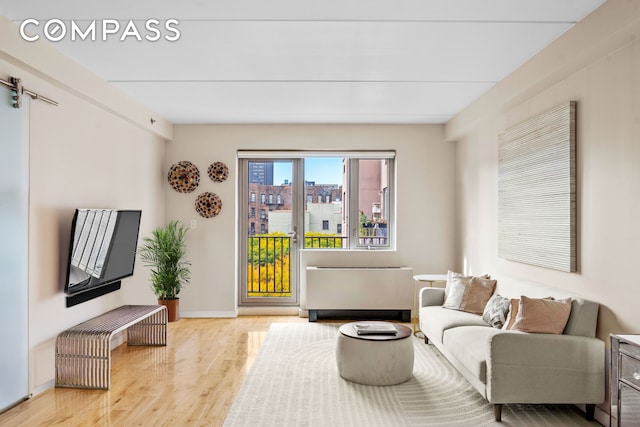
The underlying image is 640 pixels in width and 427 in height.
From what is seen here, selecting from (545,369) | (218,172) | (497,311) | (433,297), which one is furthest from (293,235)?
(545,369)

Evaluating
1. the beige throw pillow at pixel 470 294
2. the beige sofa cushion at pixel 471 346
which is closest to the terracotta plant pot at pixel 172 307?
the beige throw pillow at pixel 470 294

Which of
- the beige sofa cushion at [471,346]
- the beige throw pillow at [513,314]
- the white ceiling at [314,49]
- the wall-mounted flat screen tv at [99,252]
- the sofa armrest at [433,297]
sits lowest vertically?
the beige sofa cushion at [471,346]

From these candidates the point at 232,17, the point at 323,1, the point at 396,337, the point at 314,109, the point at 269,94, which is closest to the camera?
the point at 323,1

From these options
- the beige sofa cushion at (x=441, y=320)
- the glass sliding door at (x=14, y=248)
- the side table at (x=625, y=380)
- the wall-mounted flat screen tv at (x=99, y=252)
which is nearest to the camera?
the side table at (x=625, y=380)

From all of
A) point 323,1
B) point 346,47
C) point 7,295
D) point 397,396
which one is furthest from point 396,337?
point 7,295

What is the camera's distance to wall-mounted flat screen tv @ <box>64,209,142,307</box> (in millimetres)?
3725

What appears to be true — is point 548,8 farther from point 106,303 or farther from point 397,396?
point 106,303

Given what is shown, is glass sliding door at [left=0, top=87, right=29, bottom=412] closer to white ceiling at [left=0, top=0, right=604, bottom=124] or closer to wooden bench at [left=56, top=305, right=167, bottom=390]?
wooden bench at [left=56, top=305, right=167, bottom=390]

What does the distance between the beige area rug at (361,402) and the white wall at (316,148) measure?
80.6 inches

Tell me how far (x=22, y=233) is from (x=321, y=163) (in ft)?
12.9

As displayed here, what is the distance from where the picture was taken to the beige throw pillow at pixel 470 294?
14.5 ft

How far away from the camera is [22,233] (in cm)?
326

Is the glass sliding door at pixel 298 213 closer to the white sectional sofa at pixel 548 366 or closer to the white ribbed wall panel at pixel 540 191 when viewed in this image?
the white ribbed wall panel at pixel 540 191

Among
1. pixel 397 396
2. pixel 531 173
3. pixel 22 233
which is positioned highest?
pixel 531 173
